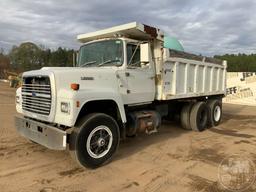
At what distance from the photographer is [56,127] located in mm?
5371

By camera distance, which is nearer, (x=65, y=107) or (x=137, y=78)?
(x=65, y=107)

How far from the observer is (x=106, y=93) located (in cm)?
565

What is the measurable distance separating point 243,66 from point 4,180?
52.8 metres

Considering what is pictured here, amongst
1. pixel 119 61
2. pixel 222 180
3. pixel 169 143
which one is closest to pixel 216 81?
pixel 169 143

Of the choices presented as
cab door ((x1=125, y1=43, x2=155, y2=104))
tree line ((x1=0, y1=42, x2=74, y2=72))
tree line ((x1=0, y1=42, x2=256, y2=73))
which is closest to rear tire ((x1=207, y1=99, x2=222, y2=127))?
cab door ((x1=125, y1=43, x2=155, y2=104))

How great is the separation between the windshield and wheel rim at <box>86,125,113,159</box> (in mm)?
1669

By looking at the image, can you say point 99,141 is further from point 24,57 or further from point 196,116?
point 24,57

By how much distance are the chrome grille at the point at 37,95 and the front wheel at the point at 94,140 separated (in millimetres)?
786

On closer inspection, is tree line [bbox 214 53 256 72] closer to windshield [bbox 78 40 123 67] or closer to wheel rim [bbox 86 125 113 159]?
windshield [bbox 78 40 123 67]

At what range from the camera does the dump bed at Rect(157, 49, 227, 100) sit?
25.1 ft

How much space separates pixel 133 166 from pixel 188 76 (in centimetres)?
409

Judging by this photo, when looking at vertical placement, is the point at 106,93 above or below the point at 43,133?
above

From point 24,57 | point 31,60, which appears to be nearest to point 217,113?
point 31,60

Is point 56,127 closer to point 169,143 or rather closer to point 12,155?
point 12,155
